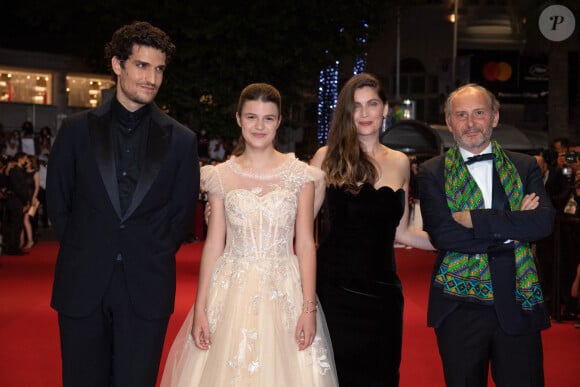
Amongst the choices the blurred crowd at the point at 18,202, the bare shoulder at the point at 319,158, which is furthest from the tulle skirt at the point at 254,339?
the blurred crowd at the point at 18,202

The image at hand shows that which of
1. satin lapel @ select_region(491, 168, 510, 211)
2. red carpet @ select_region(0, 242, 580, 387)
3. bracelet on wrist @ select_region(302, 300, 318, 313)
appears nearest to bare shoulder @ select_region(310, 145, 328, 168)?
bracelet on wrist @ select_region(302, 300, 318, 313)

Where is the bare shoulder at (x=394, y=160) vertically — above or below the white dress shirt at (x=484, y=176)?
above

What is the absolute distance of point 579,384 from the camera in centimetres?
675

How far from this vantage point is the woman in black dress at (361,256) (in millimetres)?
5008

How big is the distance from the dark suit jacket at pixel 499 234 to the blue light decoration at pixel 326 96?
1842cm

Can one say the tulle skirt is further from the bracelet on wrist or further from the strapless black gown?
the strapless black gown

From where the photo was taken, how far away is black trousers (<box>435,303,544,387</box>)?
4.24 meters

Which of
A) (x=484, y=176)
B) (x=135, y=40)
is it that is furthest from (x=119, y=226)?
(x=484, y=176)

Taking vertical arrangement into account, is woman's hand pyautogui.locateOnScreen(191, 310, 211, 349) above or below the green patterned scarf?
below

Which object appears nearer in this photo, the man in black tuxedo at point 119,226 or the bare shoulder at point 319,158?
the man in black tuxedo at point 119,226

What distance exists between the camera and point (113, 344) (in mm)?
4078

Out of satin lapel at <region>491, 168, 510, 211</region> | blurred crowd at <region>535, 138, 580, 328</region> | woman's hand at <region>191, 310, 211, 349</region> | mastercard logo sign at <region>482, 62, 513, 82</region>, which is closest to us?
satin lapel at <region>491, 168, 510, 211</region>

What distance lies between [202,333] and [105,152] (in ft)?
3.80

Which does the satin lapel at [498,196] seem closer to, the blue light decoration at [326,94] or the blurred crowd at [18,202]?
the blurred crowd at [18,202]
